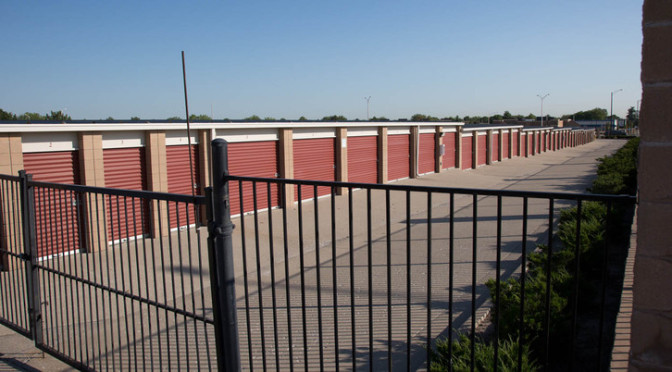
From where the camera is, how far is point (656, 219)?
5.69 ft

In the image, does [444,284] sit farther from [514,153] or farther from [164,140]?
[514,153]

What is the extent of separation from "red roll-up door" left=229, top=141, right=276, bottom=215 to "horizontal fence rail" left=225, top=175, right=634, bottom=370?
0.64m

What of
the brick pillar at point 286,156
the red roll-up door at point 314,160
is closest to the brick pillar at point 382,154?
the red roll-up door at point 314,160

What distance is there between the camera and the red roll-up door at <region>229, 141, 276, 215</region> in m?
17.2

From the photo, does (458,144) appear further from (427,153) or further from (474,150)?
(427,153)

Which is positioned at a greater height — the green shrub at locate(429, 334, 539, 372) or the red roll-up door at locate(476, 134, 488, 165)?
the red roll-up door at locate(476, 134, 488, 165)

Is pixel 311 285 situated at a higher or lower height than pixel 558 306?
lower

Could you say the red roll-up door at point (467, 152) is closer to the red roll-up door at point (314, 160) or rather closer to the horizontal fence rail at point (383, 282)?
the red roll-up door at point (314, 160)

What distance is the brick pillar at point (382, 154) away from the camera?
25422mm

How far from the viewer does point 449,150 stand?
34469 mm

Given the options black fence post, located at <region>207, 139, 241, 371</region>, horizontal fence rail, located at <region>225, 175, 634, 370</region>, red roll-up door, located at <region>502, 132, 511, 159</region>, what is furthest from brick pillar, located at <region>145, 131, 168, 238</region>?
red roll-up door, located at <region>502, 132, 511, 159</region>

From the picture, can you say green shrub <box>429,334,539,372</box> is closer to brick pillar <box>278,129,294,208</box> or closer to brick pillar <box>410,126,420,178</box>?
brick pillar <box>278,129,294,208</box>

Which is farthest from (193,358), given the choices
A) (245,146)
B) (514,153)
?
(514,153)

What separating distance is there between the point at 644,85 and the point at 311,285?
27.7 ft
